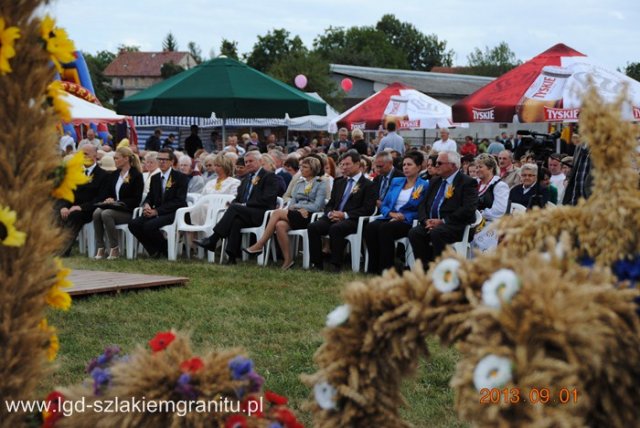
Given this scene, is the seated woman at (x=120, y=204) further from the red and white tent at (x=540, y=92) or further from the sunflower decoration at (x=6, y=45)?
the sunflower decoration at (x=6, y=45)

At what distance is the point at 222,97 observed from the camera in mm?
14938

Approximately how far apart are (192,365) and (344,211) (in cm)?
890

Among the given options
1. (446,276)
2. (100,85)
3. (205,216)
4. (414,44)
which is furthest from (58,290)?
(414,44)

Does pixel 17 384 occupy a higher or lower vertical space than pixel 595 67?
lower

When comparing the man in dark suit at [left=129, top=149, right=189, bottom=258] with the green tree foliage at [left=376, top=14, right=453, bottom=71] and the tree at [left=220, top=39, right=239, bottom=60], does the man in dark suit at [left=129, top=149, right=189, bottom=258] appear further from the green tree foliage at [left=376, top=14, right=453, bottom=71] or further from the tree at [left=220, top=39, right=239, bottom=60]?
the green tree foliage at [left=376, top=14, right=453, bottom=71]

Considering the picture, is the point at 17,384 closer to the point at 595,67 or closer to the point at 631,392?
the point at 631,392

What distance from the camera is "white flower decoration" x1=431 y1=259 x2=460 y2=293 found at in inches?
115

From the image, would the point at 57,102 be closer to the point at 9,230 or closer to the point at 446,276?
the point at 9,230

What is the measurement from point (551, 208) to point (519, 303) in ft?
2.61

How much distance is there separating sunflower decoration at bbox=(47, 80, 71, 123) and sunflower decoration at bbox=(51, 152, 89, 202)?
0.16 m

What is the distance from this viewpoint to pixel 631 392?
2.69 m

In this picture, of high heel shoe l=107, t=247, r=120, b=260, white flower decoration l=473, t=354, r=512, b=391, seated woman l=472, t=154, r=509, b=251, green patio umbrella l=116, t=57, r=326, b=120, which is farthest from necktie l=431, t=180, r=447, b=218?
white flower decoration l=473, t=354, r=512, b=391

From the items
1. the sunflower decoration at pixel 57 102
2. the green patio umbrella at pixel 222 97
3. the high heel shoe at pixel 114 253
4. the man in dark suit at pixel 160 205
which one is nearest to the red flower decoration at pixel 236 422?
the sunflower decoration at pixel 57 102

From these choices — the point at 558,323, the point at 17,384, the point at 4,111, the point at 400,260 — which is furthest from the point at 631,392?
the point at 400,260
